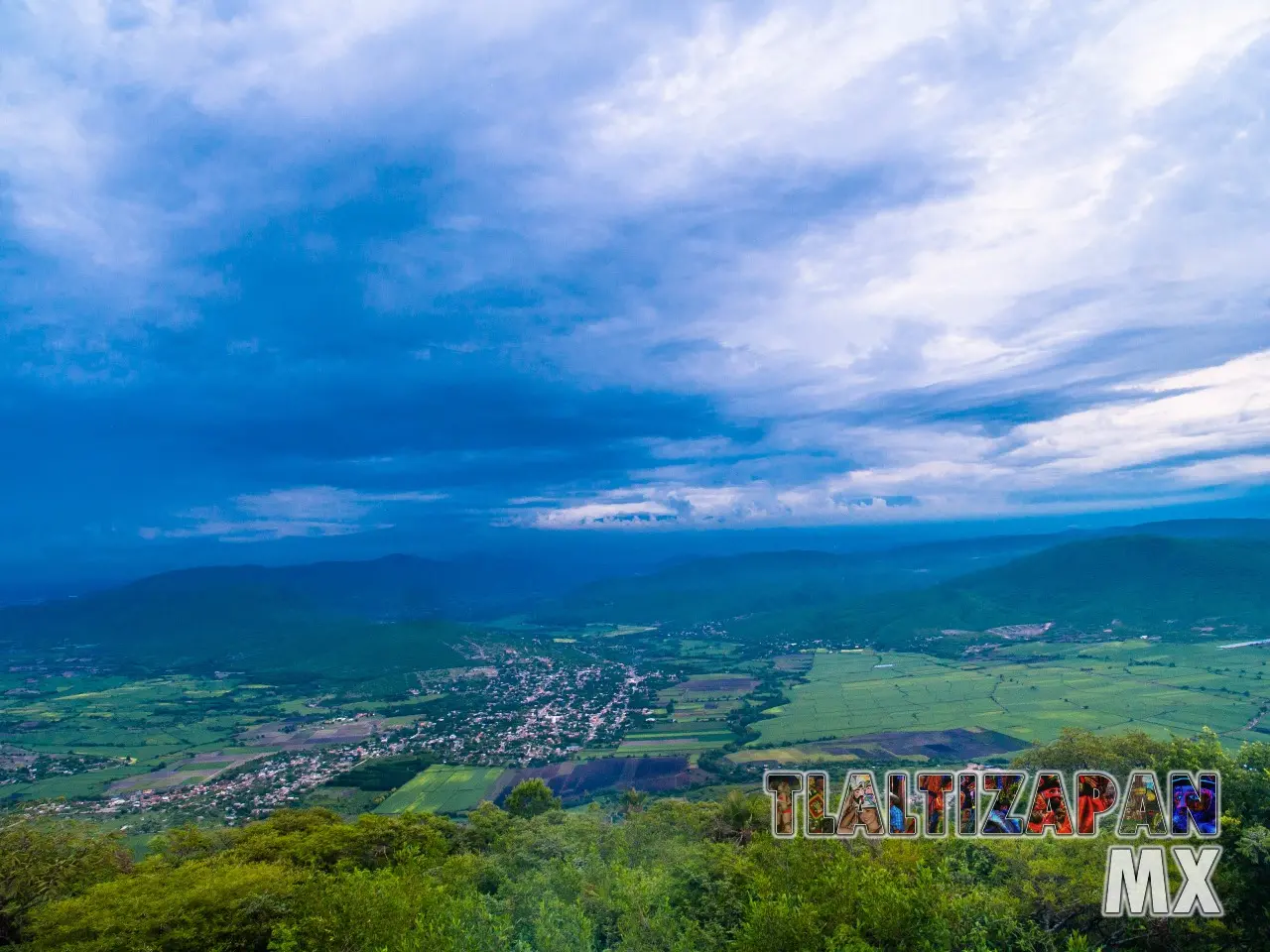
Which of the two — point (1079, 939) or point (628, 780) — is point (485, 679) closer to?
point (628, 780)

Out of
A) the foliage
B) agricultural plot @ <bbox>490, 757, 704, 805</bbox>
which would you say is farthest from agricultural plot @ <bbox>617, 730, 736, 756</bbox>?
the foliage

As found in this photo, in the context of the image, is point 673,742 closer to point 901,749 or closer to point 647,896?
point 901,749

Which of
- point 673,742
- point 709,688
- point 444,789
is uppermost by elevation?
point 444,789

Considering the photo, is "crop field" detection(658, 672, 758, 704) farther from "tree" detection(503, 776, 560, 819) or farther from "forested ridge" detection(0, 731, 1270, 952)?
"forested ridge" detection(0, 731, 1270, 952)

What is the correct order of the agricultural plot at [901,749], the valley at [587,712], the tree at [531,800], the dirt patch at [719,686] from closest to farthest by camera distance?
the tree at [531,800] < the valley at [587,712] < the agricultural plot at [901,749] < the dirt patch at [719,686]

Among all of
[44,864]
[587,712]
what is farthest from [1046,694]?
[44,864]

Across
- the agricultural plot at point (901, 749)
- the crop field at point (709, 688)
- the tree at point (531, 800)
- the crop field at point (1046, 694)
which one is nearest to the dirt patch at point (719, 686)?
the crop field at point (709, 688)

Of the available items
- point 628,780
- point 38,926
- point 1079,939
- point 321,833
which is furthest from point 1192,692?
point 38,926

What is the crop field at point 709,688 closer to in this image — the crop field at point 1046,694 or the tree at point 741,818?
the crop field at point 1046,694
